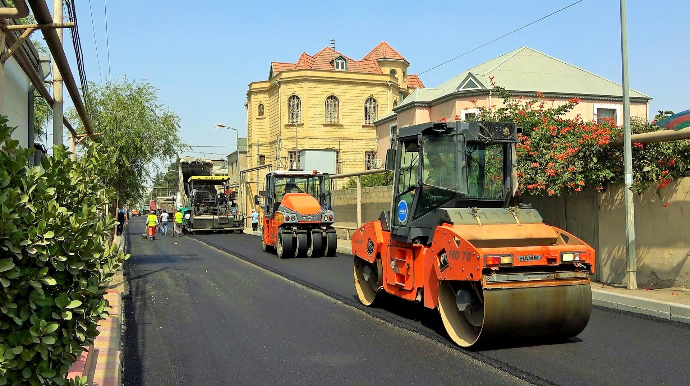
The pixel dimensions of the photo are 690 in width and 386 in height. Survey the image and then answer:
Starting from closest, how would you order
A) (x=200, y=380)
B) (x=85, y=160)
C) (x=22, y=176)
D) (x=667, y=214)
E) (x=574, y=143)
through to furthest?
(x=22, y=176), (x=85, y=160), (x=200, y=380), (x=667, y=214), (x=574, y=143)

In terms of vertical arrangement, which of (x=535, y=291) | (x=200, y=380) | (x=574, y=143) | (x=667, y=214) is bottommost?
(x=200, y=380)

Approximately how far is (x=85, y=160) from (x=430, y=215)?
4.77 m

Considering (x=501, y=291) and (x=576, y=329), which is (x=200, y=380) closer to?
(x=501, y=291)

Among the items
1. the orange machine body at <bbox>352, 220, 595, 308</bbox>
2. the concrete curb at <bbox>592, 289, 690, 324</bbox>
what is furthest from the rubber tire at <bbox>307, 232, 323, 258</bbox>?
the orange machine body at <bbox>352, 220, 595, 308</bbox>

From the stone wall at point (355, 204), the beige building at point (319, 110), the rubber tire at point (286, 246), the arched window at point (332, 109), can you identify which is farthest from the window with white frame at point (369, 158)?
the rubber tire at point (286, 246)

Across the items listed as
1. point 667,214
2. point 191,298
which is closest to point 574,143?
point 667,214

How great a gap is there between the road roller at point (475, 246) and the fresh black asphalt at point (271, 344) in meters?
0.64

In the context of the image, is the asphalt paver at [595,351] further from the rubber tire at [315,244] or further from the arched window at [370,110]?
the arched window at [370,110]

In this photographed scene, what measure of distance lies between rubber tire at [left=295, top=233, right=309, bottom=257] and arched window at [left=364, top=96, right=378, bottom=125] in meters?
30.4

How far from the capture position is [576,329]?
7.37 m

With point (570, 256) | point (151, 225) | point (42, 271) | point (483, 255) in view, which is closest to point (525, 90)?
point (151, 225)

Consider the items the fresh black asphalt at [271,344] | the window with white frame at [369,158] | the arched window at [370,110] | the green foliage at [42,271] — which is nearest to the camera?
the green foliage at [42,271]

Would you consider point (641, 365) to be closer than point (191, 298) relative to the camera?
Yes

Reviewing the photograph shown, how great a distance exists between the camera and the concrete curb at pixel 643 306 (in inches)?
343
